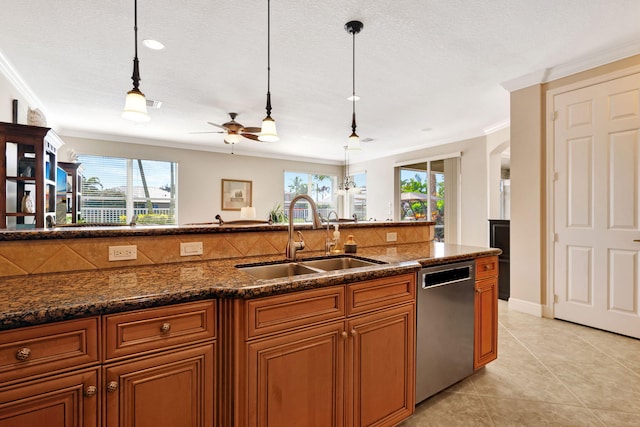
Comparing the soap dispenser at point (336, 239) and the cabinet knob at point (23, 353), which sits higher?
the soap dispenser at point (336, 239)

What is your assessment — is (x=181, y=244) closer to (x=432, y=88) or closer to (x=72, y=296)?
(x=72, y=296)

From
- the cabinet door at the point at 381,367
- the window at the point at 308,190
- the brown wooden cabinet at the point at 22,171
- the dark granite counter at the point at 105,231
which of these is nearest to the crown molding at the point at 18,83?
the brown wooden cabinet at the point at 22,171

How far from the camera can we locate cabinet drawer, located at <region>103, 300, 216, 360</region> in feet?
3.37

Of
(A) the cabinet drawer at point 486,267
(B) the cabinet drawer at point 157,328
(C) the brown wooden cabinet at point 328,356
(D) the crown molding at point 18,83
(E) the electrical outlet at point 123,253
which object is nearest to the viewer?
(B) the cabinet drawer at point 157,328

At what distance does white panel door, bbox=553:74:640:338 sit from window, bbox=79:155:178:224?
6657 mm

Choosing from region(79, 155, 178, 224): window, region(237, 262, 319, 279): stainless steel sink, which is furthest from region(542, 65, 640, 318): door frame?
region(79, 155, 178, 224): window

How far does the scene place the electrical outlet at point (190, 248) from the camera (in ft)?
5.63

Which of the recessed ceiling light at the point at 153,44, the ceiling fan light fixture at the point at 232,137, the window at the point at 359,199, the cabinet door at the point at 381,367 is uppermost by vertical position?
the recessed ceiling light at the point at 153,44

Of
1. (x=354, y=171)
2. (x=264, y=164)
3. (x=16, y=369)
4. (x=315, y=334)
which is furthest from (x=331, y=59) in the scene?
(x=354, y=171)

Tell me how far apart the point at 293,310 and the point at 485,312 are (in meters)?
1.54

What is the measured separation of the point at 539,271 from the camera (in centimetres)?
332

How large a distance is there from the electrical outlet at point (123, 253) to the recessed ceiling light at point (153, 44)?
2.01 m

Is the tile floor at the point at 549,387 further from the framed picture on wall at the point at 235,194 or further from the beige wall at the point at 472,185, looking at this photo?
the framed picture on wall at the point at 235,194

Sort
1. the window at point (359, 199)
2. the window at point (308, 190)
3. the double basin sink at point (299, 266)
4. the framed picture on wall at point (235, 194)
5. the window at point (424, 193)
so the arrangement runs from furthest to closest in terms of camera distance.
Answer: the window at point (359, 199)
the window at point (308, 190)
the framed picture on wall at point (235, 194)
the window at point (424, 193)
the double basin sink at point (299, 266)
